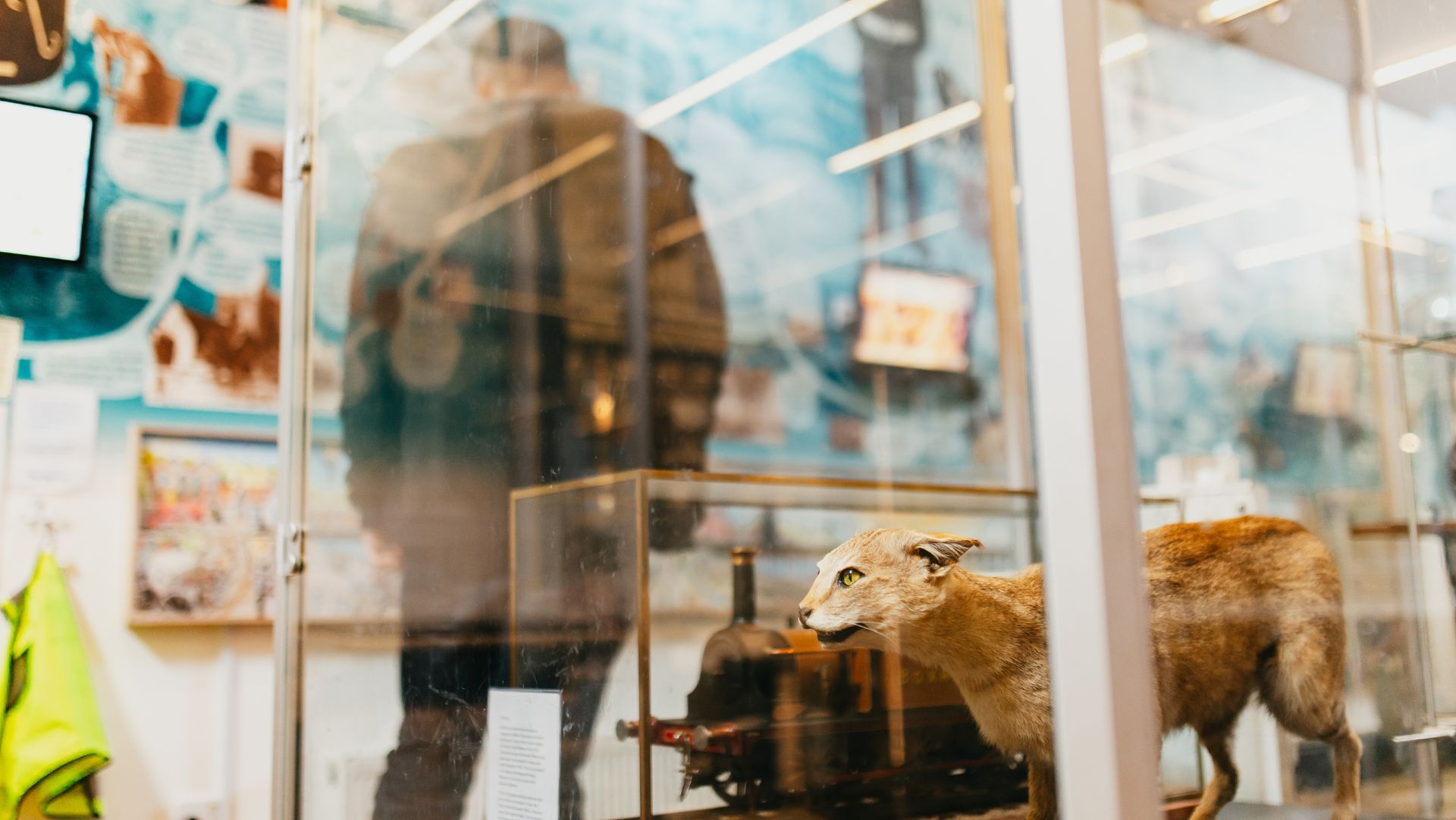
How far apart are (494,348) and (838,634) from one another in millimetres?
679

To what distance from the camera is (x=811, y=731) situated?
3.03ft

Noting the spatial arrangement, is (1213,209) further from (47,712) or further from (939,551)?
(47,712)

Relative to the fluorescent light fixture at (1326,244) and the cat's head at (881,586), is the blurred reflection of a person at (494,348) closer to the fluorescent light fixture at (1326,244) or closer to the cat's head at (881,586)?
the cat's head at (881,586)

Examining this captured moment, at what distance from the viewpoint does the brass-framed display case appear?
85 centimetres

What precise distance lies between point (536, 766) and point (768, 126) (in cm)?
82

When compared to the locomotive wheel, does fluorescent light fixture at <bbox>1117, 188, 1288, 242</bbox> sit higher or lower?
higher

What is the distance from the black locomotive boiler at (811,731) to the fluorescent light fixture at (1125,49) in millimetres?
404

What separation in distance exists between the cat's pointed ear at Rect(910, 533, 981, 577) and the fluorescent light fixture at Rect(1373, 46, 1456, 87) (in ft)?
1.08

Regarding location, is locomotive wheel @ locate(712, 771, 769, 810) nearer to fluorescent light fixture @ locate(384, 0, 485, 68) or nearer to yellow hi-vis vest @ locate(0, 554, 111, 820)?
fluorescent light fixture @ locate(384, 0, 485, 68)

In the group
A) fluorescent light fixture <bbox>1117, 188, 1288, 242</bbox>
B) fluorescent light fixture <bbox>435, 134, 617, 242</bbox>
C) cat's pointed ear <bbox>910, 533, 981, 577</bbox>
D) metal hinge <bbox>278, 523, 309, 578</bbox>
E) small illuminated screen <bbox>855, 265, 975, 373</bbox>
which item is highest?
fluorescent light fixture <bbox>435, 134, 617, 242</bbox>

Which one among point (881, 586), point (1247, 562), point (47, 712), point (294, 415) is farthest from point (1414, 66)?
point (47, 712)

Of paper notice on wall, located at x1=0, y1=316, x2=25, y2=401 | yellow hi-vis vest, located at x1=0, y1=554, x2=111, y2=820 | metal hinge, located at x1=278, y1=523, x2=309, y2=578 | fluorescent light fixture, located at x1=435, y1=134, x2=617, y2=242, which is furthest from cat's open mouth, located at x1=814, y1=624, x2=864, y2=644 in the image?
paper notice on wall, located at x1=0, y1=316, x2=25, y2=401

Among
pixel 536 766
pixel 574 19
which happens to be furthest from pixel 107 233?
pixel 536 766

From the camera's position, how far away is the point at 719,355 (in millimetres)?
1452
